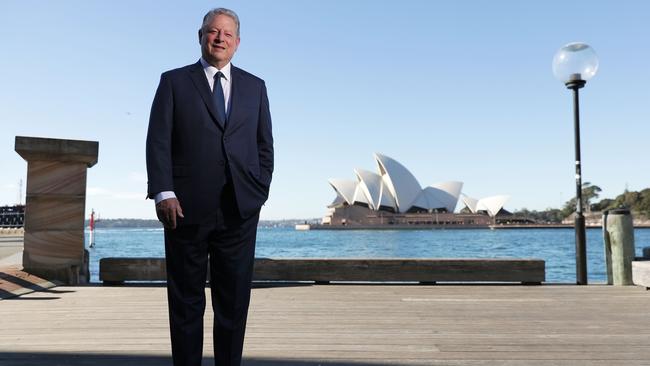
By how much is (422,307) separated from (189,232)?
2.41 metres

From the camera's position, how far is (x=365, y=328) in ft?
9.77

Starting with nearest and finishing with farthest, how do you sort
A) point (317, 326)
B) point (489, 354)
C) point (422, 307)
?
point (489, 354)
point (317, 326)
point (422, 307)

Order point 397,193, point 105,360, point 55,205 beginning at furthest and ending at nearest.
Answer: point 397,193
point 55,205
point 105,360

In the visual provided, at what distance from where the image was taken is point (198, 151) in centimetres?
177

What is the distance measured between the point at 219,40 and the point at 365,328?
6.28 feet

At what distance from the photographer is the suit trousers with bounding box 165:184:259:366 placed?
179 centimetres

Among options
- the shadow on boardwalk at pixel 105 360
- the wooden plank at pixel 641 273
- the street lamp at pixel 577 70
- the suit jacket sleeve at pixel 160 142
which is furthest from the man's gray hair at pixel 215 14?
the street lamp at pixel 577 70

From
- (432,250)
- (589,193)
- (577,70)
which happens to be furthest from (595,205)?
(577,70)

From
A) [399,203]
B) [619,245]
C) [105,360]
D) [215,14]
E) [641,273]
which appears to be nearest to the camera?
[215,14]

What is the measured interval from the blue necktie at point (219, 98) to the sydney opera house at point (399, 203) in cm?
6946

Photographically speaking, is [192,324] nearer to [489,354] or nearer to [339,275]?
[489,354]

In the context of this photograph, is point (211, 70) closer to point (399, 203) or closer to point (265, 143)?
point (265, 143)

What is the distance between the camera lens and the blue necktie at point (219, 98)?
6.00ft

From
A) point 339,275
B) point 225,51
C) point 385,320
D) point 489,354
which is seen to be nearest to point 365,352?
point 489,354
